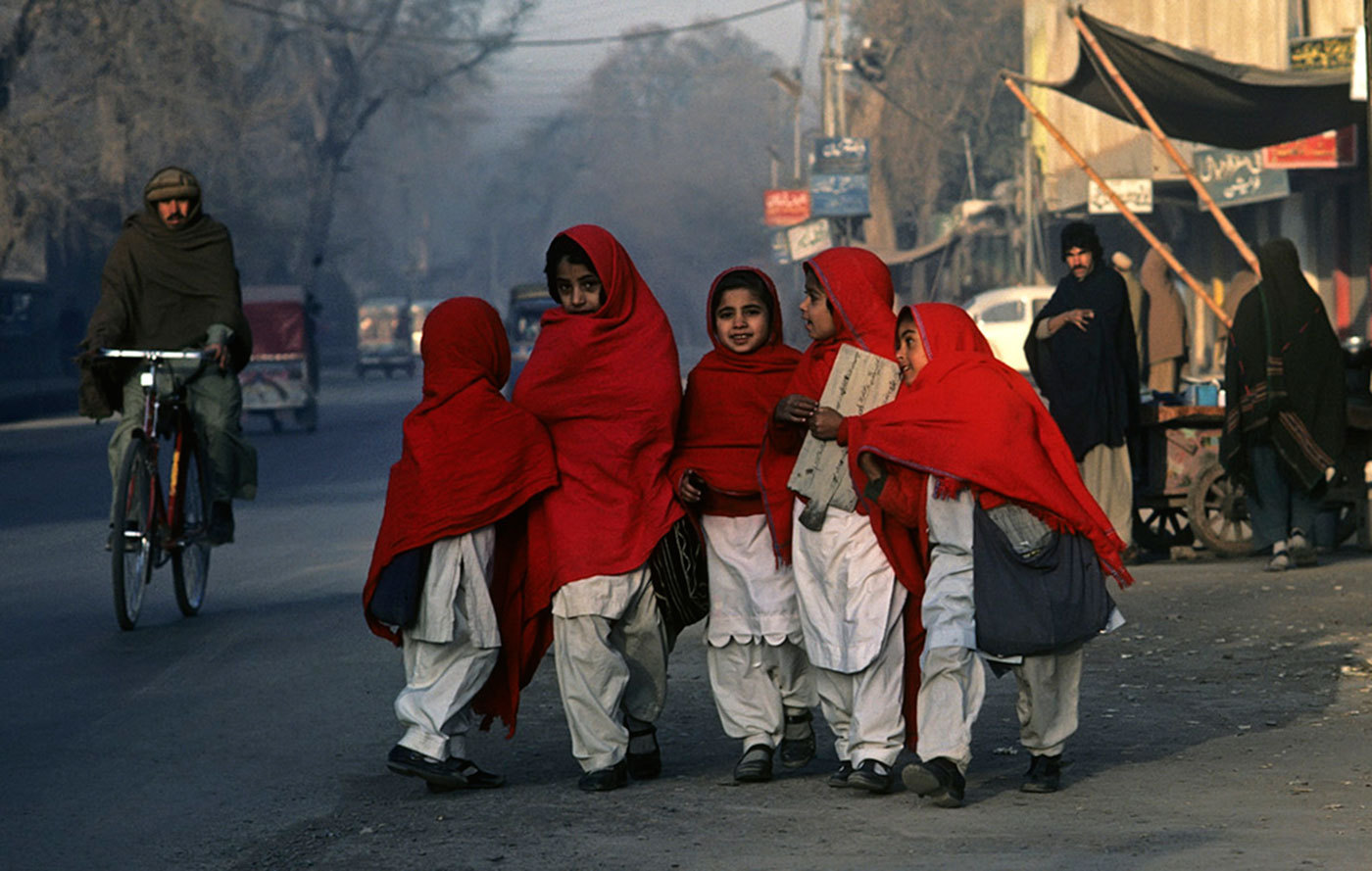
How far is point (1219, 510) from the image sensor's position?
35.2ft

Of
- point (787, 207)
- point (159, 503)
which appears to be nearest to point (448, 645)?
point (159, 503)

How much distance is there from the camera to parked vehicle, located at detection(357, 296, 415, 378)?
2239 inches

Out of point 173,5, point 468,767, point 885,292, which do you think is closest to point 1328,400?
point 885,292

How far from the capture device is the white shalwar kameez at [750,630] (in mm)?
5453

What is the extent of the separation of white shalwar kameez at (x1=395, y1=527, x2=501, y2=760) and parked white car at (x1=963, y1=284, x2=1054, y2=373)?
2708 cm

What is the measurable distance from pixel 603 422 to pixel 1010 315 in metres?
27.8

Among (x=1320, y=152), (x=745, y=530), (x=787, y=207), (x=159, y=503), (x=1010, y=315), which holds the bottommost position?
(x=159, y=503)

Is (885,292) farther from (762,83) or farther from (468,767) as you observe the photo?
(762,83)

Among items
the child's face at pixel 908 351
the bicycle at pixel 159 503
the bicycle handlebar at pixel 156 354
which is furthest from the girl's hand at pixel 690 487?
the bicycle handlebar at pixel 156 354

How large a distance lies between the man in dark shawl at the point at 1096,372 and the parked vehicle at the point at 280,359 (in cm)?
1850

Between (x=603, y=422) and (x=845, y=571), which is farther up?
(x=603, y=422)

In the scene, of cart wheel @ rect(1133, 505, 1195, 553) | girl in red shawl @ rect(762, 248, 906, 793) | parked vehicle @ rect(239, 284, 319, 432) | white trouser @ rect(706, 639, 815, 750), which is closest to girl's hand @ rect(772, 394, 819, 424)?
girl in red shawl @ rect(762, 248, 906, 793)

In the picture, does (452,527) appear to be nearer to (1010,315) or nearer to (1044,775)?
(1044,775)

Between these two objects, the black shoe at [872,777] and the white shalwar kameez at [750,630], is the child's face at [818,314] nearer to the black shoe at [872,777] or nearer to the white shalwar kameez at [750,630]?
the white shalwar kameez at [750,630]
